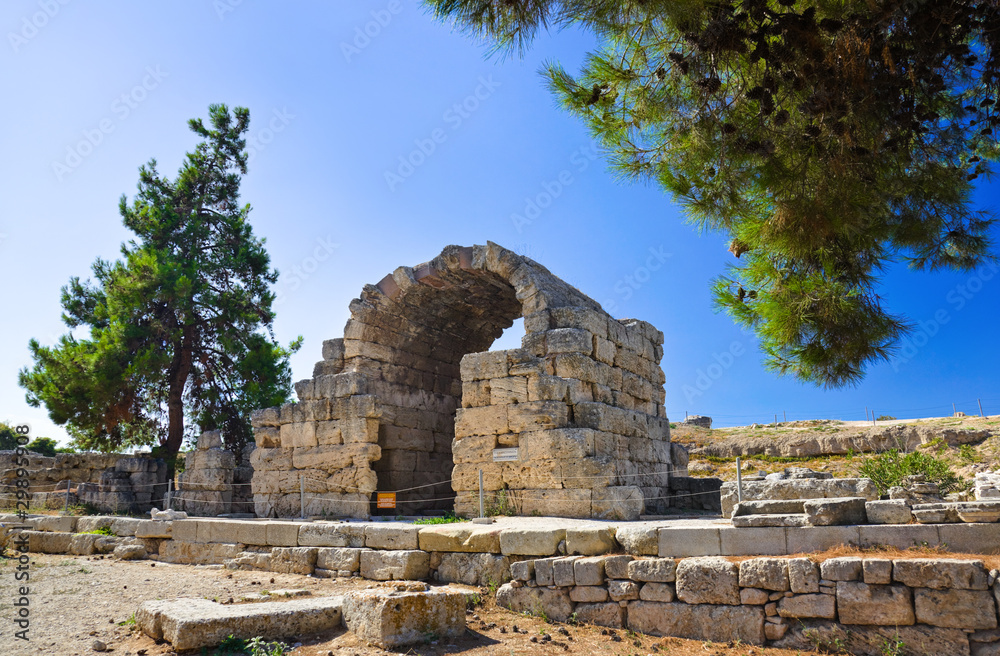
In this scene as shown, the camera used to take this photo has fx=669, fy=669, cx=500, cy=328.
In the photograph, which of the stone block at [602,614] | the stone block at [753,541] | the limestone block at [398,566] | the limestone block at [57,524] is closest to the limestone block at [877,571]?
the stone block at [753,541]

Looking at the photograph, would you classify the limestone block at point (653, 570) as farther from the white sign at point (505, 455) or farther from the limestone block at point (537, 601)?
the white sign at point (505, 455)

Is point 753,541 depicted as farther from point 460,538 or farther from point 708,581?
point 460,538

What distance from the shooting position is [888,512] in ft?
16.9

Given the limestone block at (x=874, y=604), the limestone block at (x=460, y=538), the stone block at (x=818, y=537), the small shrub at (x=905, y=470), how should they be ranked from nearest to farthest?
the limestone block at (x=874, y=604) < the stone block at (x=818, y=537) < the limestone block at (x=460, y=538) < the small shrub at (x=905, y=470)

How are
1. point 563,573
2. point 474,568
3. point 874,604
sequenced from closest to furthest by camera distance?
point 874,604 → point 563,573 → point 474,568

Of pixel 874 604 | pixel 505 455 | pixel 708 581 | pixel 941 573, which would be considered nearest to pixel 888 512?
pixel 941 573

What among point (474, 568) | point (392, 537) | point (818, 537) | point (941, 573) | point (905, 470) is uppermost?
point (905, 470)

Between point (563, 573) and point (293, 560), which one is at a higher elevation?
point (563, 573)

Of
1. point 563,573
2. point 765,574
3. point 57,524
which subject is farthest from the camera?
point 57,524

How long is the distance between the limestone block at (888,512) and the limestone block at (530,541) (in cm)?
258

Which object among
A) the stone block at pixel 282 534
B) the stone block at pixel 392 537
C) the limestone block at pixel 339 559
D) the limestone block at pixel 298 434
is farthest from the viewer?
the limestone block at pixel 298 434

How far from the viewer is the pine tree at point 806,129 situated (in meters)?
5.70

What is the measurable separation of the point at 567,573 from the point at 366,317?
20.6 feet

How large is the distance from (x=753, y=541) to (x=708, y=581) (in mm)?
520
